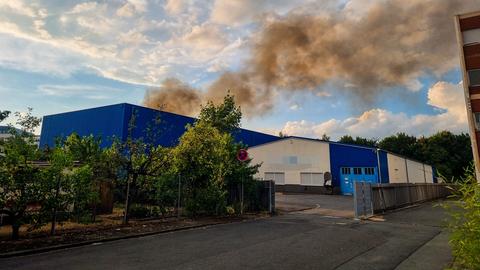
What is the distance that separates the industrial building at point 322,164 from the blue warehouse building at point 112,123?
22.0 ft

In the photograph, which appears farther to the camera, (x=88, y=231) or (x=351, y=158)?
(x=351, y=158)

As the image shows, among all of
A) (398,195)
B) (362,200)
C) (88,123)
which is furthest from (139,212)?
(88,123)

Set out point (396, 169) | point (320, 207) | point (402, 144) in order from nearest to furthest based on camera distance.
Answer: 1. point (320, 207)
2. point (396, 169)
3. point (402, 144)

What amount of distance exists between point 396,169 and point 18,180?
38.7m

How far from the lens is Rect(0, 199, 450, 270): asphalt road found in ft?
22.4

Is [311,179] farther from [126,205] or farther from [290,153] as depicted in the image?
[126,205]

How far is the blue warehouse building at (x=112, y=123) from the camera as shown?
3278 cm

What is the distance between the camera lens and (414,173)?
46.4 m

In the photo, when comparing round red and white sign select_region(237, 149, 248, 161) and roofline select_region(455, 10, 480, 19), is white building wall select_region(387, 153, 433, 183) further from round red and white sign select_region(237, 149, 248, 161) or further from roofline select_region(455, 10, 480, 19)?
round red and white sign select_region(237, 149, 248, 161)

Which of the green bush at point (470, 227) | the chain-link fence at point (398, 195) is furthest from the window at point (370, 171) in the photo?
the green bush at point (470, 227)

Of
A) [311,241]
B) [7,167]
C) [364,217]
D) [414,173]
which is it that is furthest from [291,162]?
[7,167]

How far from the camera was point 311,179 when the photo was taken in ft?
127

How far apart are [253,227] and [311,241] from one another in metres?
3.49

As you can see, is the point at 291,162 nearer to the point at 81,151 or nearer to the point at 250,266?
Answer: the point at 81,151
